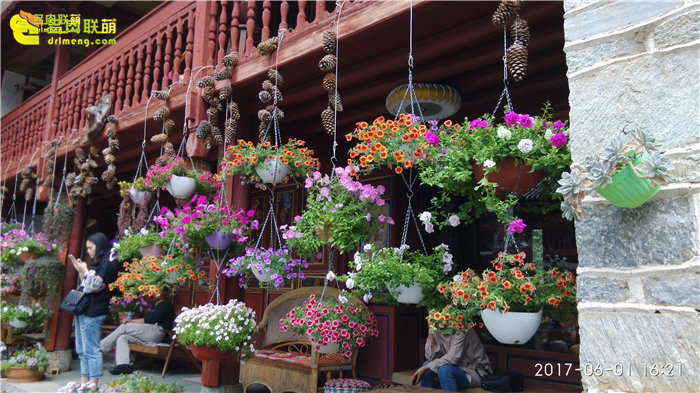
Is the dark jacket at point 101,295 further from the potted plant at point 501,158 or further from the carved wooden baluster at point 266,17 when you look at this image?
the potted plant at point 501,158

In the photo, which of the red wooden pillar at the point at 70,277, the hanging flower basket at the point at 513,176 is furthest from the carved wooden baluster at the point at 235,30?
the red wooden pillar at the point at 70,277

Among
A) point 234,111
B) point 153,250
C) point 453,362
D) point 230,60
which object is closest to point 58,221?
point 153,250

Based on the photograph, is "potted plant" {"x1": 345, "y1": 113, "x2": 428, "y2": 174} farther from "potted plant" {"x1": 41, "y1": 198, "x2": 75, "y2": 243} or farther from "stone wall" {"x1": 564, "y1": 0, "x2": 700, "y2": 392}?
"potted plant" {"x1": 41, "y1": 198, "x2": 75, "y2": 243}

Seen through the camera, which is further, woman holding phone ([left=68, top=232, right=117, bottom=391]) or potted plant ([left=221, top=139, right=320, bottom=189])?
woman holding phone ([left=68, top=232, right=117, bottom=391])

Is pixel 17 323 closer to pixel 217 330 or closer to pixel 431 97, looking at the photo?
pixel 217 330

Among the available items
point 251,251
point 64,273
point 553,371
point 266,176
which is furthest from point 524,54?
point 64,273

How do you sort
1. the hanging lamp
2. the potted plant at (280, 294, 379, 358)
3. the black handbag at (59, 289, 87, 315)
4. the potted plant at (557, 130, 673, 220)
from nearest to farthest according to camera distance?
the potted plant at (557, 130, 673, 220)
the potted plant at (280, 294, 379, 358)
the hanging lamp
the black handbag at (59, 289, 87, 315)

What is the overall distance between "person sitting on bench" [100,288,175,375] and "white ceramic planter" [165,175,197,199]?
1.95 meters

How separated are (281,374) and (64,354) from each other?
4.62m

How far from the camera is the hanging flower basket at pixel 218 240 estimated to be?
15.5ft

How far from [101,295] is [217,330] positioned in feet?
5.81

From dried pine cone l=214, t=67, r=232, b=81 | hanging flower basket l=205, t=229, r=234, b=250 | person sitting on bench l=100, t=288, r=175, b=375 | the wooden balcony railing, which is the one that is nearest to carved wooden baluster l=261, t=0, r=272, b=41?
the wooden balcony railing

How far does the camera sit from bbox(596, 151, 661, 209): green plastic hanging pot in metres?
1.83

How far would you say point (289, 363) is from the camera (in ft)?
16.5
